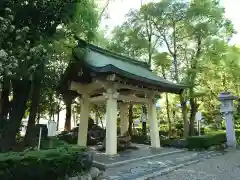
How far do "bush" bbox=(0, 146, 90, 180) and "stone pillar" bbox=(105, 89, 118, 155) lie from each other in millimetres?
3340

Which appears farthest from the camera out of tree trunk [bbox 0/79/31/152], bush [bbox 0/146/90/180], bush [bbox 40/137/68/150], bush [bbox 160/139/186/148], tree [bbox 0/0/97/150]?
bush [bbox 160/139/186/148]

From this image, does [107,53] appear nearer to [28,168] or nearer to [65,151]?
[65,151]

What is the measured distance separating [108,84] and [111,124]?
63.7 inches

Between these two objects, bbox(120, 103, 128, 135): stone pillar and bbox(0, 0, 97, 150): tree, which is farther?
bbox(120, 103, 128, 135): stone pillar

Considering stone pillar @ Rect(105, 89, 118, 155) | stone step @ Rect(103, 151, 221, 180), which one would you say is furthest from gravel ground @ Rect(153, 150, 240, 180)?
stone pillar @ Rect(105, 89, 118, 155)

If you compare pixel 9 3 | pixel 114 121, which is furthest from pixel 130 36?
pixel 9 3

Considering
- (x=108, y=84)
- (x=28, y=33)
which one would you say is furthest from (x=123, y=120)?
(x=28, y=33)

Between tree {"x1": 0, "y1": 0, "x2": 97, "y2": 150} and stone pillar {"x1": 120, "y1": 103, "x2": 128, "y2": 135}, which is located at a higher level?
tree {"x1": 0, "y1": 0, "x2": 97, "y2": 150}

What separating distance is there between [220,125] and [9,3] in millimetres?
19599

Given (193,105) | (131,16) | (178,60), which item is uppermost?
(131,16)

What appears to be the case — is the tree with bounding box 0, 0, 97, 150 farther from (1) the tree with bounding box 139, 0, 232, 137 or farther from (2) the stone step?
(1) the tree with bounding box 139, 0, 232, 137

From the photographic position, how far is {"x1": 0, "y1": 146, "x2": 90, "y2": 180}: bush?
388 cm

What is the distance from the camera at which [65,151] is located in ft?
16.0

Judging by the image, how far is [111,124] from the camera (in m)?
8.41
